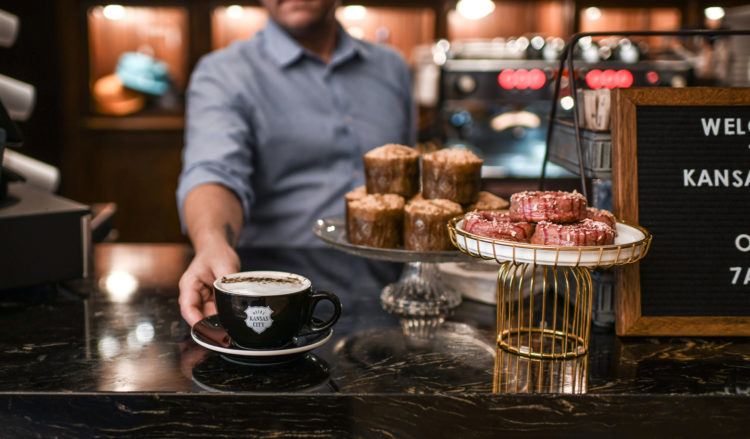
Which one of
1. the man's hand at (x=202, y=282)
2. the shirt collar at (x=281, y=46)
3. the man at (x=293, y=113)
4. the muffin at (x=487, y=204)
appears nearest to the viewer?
the man's hand at (x=202, y=282)

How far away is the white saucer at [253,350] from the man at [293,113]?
2.71 ft

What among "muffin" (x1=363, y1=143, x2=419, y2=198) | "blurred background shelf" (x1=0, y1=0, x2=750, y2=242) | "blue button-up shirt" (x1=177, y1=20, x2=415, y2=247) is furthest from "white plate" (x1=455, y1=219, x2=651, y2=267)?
"blurred background shelf" (x1=0, y1=0, x2=750, y2=242)

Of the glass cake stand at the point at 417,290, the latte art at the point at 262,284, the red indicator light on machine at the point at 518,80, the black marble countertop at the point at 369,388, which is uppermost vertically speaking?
the red indicator light on machine at the point at 518,80

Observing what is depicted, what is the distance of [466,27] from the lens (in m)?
4.07

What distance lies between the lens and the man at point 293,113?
184 cm

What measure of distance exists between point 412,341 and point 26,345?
0.53 meters

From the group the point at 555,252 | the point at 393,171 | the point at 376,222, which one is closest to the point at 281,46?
the point at 393,171

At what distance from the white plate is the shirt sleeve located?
2.55 feet

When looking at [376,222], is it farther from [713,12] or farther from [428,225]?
[713,12]

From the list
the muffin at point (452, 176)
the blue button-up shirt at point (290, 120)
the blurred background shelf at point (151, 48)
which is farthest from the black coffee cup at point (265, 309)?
the blurred background shelf at point (151, 48)

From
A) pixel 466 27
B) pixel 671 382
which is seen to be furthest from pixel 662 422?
pixel 466 27

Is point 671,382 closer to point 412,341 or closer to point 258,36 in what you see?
point 412,341

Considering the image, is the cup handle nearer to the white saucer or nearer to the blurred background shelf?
the white saucer

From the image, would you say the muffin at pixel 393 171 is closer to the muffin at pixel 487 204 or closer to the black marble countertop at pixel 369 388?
the muffin at pixel 487 204
